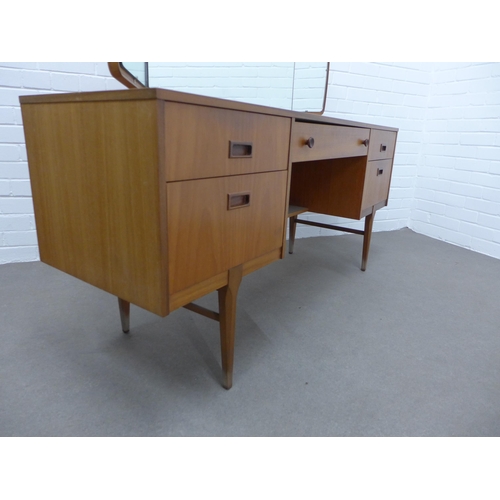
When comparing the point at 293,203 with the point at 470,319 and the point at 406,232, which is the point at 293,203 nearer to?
the point at 470,319

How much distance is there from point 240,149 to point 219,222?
195mm

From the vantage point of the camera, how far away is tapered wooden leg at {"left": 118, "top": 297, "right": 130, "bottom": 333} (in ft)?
4.66

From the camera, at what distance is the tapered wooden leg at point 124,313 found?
142cm

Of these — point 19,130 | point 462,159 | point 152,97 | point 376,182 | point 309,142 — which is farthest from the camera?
point 462,159

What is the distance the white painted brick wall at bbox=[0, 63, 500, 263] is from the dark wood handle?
4.82 feet

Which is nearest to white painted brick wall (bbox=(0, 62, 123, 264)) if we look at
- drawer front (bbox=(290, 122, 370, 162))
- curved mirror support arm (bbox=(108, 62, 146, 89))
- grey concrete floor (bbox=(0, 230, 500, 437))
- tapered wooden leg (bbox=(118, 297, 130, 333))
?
grey concrete floor (bbox=(0, 230, 500, 437))

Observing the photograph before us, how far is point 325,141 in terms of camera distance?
1.38m

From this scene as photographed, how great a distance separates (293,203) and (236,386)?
1241 mm

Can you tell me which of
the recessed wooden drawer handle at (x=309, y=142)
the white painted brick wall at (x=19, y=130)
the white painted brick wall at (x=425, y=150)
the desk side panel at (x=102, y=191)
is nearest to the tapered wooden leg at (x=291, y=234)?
the white painted brick wall at (x=425, y=150)

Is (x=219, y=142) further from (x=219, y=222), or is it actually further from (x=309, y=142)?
(x=309, y=142)

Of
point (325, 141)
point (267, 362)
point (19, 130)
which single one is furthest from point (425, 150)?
point (19, 130)

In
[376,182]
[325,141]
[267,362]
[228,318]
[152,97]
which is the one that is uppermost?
[152,97]

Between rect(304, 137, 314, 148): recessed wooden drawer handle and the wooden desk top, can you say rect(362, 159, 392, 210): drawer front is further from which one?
the wooden desk top
